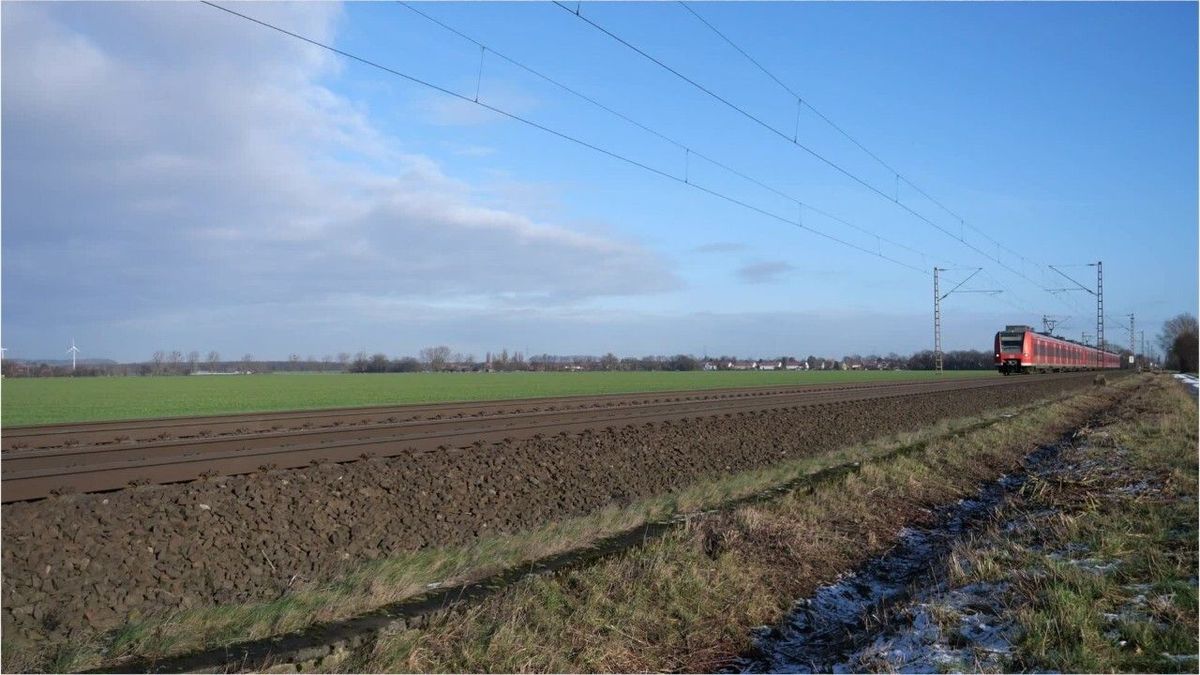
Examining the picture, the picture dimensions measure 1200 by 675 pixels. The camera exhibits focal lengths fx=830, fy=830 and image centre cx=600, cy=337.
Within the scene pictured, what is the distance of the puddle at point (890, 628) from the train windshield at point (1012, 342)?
70.5m

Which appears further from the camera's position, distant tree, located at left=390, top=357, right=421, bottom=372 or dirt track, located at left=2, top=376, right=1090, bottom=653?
distant tree, located at left=390, top=357, right=421, bottom=372

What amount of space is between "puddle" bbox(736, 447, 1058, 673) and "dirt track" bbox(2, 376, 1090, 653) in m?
4.77

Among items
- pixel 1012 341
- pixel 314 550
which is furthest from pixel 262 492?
pixel 1012 341

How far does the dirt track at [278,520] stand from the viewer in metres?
8.02

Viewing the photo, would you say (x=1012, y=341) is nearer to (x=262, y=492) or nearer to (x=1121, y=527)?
(x=1121, y=527)

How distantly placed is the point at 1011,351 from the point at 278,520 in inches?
2965

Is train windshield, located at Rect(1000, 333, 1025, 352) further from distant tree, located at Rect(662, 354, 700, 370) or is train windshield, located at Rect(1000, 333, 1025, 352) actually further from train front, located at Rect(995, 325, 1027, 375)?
distant tree, located at Rect(662, 354, 700, 370)

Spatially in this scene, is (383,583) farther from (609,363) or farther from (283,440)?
(609,363)

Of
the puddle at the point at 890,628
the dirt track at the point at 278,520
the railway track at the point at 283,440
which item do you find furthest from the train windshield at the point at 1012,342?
the puddle at the point at 890,628

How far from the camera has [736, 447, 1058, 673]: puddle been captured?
6.66m

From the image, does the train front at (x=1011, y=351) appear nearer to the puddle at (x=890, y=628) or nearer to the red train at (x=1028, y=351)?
the red train at (x=1028, y=351)

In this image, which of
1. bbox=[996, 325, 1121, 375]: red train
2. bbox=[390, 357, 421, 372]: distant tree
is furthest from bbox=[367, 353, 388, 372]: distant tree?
bbox=[996, 325, 1121, 375]: red train

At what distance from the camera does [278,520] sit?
10195mm

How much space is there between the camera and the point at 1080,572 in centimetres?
820
